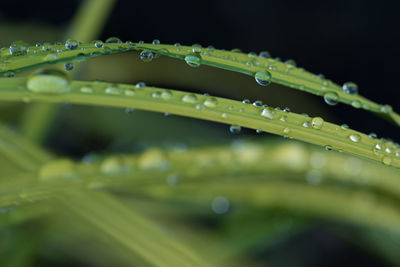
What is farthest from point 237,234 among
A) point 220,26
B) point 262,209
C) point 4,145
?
point 220,26

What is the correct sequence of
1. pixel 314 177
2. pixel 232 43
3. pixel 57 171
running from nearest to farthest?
pixel 57 171, pixel 314 177, pixel 232 43

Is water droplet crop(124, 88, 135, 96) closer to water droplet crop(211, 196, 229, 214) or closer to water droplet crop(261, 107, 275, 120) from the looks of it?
water droplet crop(261, 107, 275, 120)

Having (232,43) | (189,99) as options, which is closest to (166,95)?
(189,99)

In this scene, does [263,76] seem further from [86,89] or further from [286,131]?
[86,89]

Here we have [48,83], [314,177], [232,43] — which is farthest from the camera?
[232,43]

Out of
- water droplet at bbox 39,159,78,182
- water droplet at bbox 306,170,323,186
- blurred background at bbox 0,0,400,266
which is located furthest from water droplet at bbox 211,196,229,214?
water droplet at bbox 39,159,78,182

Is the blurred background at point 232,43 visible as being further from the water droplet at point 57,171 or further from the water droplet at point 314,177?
the water droplet at point 57,171

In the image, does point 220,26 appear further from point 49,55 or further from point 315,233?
point 49,55
